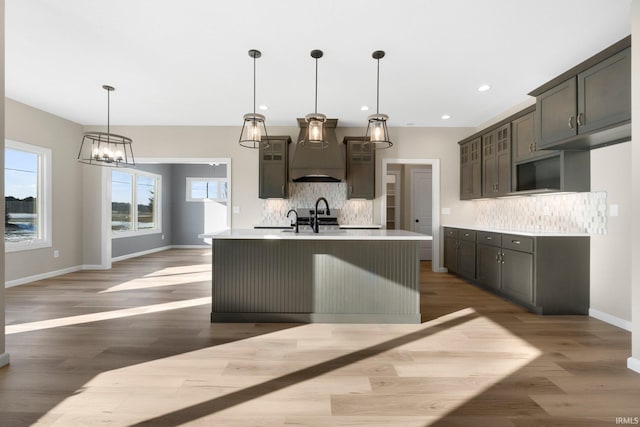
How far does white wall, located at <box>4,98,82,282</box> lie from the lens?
181 inches

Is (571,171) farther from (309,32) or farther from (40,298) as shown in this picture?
(40,298)

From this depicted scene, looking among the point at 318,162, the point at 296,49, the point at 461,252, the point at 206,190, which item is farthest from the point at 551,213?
the point at 206,190

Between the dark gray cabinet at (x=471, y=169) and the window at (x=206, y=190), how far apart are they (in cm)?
658

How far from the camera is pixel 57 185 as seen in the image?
17.3 feet

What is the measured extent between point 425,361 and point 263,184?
401cm

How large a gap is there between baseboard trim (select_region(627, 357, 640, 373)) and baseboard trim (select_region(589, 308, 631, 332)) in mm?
1000

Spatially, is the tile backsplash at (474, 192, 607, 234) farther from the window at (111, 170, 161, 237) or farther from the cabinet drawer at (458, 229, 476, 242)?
the window at (111, 170, 161, 237)

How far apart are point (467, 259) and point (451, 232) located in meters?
0.69

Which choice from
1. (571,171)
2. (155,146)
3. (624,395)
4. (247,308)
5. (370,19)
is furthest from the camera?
(155,146)

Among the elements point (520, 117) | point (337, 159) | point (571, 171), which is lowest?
point (571, 171)

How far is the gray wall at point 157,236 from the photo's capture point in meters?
7.13

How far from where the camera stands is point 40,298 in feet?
12.8

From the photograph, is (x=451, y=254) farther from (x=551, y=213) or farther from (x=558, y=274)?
(x=558, y=274)

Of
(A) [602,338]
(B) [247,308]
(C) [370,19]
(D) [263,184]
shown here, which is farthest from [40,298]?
(A) [602,338]
